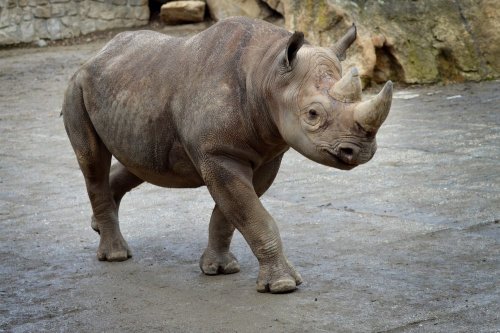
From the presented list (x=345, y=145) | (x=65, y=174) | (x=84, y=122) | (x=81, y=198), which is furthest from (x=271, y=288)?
(x=65, y=174)

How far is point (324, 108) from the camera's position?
17.3ft

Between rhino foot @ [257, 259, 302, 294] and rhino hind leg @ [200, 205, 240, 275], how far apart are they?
498mm

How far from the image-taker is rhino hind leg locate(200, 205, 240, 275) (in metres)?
6.20

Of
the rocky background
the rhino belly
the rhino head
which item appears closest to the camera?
the rhino head

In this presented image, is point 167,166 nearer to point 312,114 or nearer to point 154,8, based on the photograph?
point 312,114

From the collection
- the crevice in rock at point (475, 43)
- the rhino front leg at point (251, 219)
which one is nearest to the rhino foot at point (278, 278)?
the rhino front leg at point (251, 219)

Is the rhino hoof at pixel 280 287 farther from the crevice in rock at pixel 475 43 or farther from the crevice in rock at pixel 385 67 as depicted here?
the crevice in rock at pixel 475 43

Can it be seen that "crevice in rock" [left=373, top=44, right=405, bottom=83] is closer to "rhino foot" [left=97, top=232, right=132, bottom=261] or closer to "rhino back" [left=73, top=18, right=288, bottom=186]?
"rhino back" [left=73, top=18, right=288, bottom=186]

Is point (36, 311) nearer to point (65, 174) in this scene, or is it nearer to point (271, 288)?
point (271, 288)

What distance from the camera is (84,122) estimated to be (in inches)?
266

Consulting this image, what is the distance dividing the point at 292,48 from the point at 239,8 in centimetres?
1433

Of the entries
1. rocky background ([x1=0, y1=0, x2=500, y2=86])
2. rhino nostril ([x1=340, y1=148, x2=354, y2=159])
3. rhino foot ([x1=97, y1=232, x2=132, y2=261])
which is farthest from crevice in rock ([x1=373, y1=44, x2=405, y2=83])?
rhino nostril ([x1=340, y1=148, x2=354, y2=159])

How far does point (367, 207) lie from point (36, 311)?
2.93 meters

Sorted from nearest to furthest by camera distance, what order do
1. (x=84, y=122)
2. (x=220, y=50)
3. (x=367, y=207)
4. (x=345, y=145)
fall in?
(x=345, y=145), (x=220, y=50), (x=84, y=122), (x=367, y=207)
